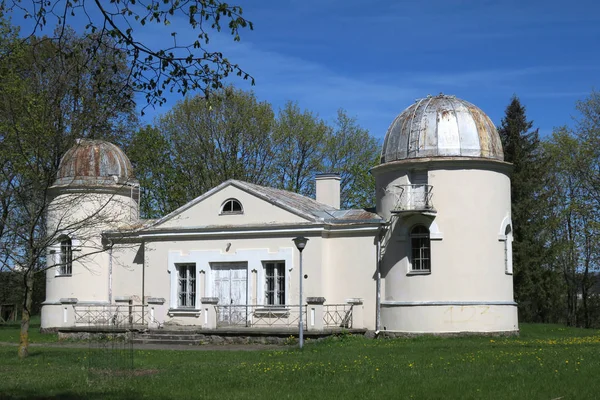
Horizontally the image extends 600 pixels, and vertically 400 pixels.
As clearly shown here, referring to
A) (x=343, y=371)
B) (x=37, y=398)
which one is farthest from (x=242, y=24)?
(x=343, y=371)

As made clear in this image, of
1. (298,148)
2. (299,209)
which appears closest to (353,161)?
(298,148)

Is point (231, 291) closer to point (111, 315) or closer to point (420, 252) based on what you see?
point (111, 315)

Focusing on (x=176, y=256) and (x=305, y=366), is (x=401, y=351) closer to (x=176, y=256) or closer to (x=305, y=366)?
(x=305, y=366)

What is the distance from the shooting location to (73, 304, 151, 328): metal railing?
2895 cm

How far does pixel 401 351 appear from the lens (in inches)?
786

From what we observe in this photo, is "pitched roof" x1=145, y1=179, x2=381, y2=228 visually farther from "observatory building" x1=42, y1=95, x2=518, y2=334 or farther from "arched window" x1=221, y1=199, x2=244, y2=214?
"arched window" x1=221, y1=199, x2=244, y2=214

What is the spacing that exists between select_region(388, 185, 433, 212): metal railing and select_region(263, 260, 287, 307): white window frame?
4315 mm

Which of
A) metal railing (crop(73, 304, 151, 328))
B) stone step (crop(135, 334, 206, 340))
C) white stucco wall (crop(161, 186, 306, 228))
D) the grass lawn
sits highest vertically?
white stucco wall (crop(161, 186, 306, 228))

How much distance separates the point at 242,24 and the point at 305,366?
9.27 m

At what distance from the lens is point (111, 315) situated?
29734 millimetres

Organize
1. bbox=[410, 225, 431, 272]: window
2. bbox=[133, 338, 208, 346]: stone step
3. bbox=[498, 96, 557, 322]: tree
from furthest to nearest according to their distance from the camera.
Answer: bbox=[498, 96, 557, 322]: tree
bbox=[410, 225, 431, 272]: window
bbox=[133, 338, 208, 346]: stone step

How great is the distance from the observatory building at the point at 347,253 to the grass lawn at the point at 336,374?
4.11 m

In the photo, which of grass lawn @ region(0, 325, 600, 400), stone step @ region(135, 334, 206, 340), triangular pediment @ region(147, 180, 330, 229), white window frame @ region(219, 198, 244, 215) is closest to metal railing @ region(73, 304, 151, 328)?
stone step @ region(135, 334, 206, 340)

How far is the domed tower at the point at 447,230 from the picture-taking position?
25.4m
